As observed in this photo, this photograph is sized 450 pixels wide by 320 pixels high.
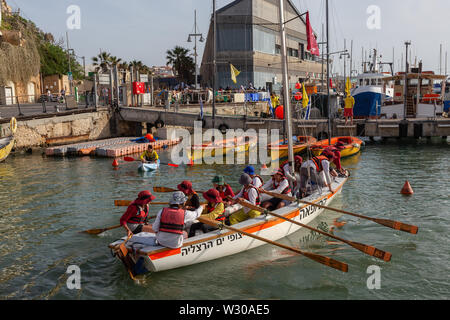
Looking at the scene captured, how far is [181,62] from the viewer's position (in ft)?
195

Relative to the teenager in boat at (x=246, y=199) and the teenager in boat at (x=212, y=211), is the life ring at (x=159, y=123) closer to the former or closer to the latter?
the teenager in boat at (x=246, y=199)

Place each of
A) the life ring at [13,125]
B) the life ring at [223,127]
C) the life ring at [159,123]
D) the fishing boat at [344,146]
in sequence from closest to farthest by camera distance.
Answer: the fishing boat at [344,146] < the life ring at [13,125] < the life ring at [223,127] < the life ring at [159,123]

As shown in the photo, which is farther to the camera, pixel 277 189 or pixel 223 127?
pixel 223 127

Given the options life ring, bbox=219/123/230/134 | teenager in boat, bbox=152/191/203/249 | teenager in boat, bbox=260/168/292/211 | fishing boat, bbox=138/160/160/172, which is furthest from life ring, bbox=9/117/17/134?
teenager in boat, bbox=152/191/203/249

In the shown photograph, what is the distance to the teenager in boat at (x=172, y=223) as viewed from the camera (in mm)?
8594

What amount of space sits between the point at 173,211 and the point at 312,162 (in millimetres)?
6254

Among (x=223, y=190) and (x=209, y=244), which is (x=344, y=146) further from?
(x=209, y=244)

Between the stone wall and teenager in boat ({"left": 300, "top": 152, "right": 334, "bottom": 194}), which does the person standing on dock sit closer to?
teenager in boat ({"left": 300, "top": 152, "right": 334, "bottom": 194})

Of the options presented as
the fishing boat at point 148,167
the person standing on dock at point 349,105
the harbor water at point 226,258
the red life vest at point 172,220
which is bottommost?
the harbor water at point 226,258

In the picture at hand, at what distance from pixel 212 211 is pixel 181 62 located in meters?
51.8

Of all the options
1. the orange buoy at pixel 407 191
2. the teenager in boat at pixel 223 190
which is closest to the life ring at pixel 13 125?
the teenager in boat at pixel 223 190

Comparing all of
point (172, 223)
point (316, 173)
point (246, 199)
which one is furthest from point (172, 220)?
point (316, 173)

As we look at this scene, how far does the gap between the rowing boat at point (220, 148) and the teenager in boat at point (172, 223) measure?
15498 mm
